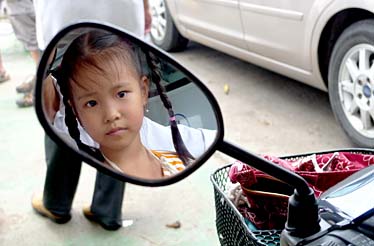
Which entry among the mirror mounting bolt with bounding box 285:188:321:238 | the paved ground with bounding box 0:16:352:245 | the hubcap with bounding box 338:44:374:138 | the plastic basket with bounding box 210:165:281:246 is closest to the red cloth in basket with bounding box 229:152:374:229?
the plastic basket with bounding box 210:165:281:246

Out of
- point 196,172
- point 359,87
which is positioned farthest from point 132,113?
point 359,87

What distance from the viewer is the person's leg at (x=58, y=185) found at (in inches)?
108

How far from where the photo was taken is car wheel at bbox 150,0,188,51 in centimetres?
546

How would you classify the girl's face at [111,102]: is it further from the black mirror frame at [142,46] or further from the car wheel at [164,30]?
the car wheel at [164,30]

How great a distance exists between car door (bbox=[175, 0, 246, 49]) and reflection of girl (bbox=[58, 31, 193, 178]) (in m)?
3.27

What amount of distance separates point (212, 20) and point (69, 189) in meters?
2.16

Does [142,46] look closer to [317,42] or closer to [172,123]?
[172,123]

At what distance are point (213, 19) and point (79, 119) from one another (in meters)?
3.70

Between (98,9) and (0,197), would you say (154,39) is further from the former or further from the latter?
(98,9)

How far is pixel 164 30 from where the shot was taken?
5609 millimetres

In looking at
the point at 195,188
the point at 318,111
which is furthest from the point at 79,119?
the point at 318,111

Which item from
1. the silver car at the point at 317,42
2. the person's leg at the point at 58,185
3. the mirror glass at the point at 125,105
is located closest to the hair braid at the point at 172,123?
the mirror glass at the point at 125,105

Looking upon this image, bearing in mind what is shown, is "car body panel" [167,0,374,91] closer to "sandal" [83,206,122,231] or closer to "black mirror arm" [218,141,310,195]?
"sandal" [83,206,122,231]

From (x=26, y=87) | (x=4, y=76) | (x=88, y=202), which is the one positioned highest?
(x=88, y=202)
